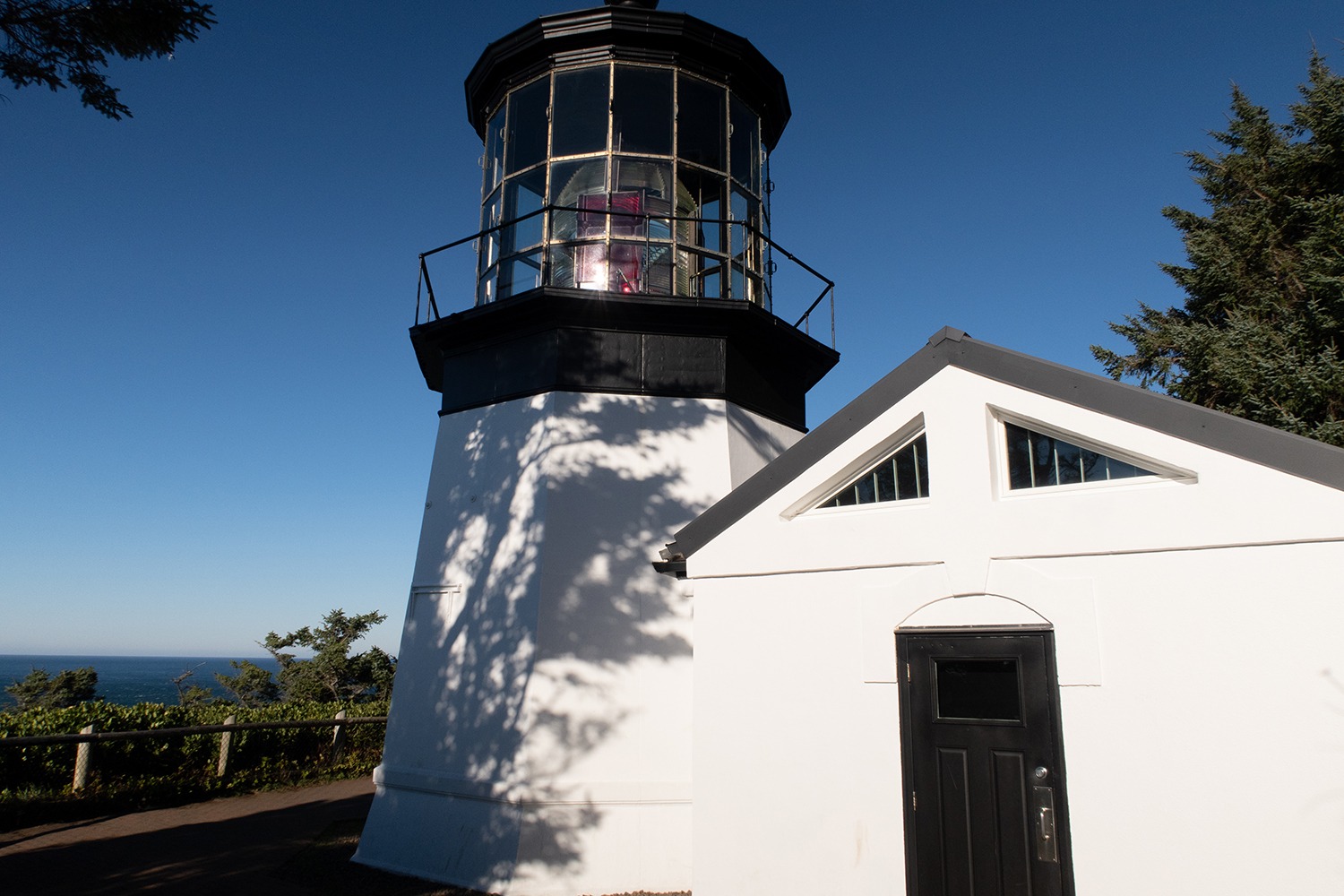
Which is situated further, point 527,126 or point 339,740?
point 339,740

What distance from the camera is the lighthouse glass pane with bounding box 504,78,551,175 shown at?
9.57 metres

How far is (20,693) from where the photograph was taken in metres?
29.4

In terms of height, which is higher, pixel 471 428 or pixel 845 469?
pixel 471 428

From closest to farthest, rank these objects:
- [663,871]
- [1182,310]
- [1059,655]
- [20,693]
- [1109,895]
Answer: [1109,895]
[1059,655]
[663,871]
[1182,310]
[20,693]

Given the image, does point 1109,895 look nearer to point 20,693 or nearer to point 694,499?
point 694,499

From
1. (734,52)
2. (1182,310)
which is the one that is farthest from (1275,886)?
(1182,310)

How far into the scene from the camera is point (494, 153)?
401 inches

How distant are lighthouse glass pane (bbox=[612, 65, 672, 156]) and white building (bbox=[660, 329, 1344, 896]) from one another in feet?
16.3

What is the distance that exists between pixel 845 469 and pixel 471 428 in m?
4.81

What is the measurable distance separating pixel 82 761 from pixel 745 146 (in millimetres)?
11289

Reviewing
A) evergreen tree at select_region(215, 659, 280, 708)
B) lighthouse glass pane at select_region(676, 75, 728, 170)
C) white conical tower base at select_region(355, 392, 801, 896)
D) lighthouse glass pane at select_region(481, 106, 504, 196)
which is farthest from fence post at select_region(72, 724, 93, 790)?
evergreen tree at select_region(215, 659, 280, 708)

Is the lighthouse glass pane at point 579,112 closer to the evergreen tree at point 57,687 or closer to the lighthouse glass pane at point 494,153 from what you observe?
the lighthouse glass pane at point 494,153

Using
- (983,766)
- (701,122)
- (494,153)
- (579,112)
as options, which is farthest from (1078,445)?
(494,153)

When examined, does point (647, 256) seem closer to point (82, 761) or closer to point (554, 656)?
point (554, 656)
